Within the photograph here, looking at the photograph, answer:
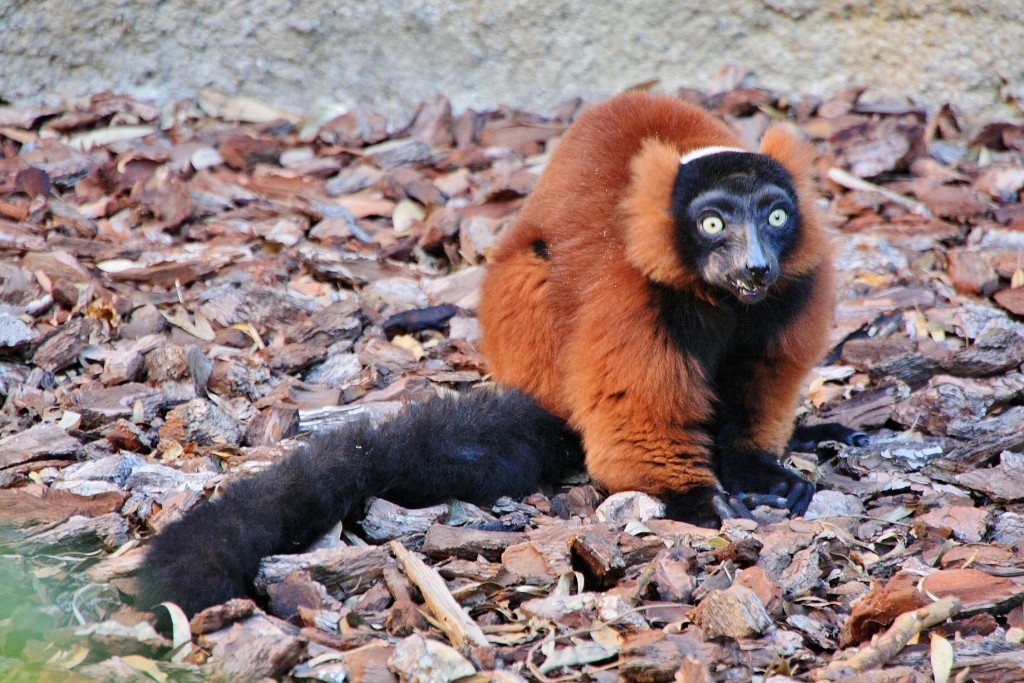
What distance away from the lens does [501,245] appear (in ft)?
17.1

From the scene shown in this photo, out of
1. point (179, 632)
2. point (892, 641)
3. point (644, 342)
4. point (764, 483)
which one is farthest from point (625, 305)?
point (179, 632)

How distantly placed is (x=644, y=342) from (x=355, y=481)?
1.44 metres

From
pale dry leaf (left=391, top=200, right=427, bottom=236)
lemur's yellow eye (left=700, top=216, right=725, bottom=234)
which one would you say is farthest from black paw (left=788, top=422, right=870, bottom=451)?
pale dry leaf (left=391, top=200, right=427, bottom=236)

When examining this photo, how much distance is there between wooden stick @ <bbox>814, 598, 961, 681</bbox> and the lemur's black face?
154 centimetres

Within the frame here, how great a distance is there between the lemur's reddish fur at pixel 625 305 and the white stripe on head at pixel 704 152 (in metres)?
0.06

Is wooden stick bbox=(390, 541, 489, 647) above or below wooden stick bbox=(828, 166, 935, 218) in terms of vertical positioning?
below

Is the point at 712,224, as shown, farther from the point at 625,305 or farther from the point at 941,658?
the point at 941,658

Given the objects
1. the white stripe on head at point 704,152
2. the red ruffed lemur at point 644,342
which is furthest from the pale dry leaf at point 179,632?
the white stripe on head at point 704,152

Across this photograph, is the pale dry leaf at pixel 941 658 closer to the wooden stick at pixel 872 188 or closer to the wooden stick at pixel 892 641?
the wooden stick at pixel 892 641

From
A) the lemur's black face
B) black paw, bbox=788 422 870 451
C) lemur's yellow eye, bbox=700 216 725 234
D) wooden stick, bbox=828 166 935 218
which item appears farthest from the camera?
wooden stick, bbox=828 166 935 218

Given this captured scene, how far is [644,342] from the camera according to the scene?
179 inches

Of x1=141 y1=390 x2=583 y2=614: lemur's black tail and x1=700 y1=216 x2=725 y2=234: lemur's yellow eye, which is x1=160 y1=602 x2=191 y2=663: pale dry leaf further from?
x1=700 y1=216 x2=725 y2=234: lemur's yellow eye

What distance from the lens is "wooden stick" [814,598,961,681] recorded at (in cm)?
321

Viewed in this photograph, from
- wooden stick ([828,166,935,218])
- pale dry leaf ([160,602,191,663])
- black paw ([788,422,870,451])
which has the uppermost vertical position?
wooden stick ([828,166,935,218])
